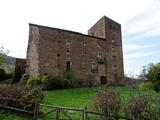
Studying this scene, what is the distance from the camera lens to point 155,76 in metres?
18.7

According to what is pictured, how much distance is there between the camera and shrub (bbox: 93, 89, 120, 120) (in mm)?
10805

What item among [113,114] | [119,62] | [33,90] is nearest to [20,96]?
[33,90]

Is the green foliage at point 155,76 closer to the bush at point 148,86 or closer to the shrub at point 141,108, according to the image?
the bush at point 148,86

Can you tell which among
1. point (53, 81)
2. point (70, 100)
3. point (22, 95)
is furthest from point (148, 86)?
point (53, 81)

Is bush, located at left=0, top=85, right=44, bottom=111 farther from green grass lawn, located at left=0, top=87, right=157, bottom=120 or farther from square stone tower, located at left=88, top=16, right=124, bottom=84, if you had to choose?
square stone tower, located at left=88, top=16, right=124, bottom=84

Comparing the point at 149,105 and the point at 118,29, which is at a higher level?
the point at 118,29

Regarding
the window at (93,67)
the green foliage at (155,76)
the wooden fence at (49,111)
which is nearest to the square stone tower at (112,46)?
the window at (93,67)

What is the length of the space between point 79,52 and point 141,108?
34.9m

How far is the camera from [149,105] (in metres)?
9.98

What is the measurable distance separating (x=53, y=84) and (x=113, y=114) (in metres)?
26.9

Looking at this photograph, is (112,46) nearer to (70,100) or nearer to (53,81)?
(53,81)

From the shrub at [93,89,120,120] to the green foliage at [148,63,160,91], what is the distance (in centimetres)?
837

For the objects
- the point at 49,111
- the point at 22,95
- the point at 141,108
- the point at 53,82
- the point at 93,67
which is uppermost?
the point at 93,67

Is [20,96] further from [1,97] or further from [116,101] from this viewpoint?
[116,101]
